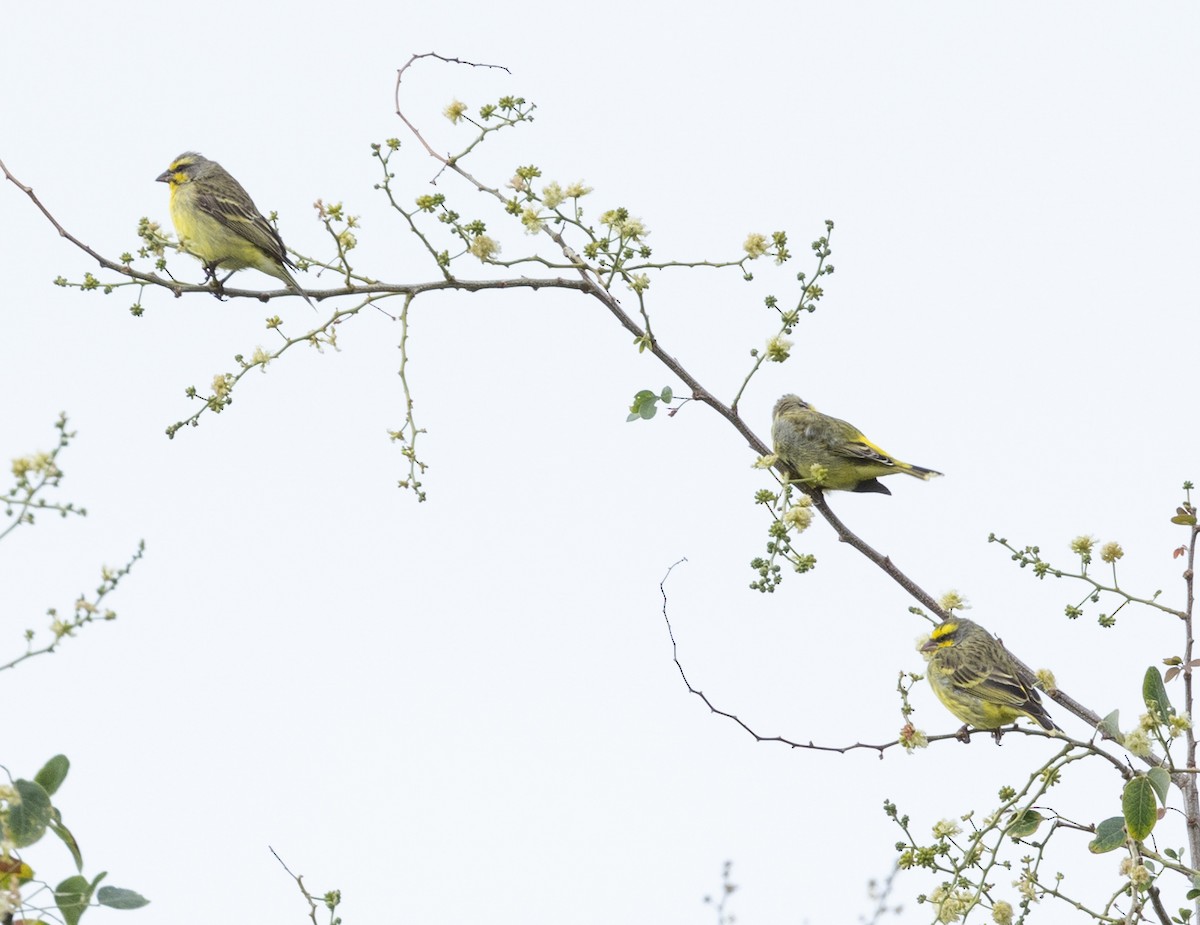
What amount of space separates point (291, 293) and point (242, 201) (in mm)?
4319

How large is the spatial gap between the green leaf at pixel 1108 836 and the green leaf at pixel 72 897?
249 centimetres

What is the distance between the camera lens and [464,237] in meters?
4.34

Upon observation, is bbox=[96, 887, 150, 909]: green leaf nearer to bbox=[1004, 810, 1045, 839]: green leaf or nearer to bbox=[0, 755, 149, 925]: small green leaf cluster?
bbox=[0, 755, 149, 925]: small green leaf cluster

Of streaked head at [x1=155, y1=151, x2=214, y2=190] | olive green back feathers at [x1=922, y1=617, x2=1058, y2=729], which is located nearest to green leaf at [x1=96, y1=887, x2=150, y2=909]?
olive green back feathers at [x1=922, y1=617, x2=1058, y2=729]

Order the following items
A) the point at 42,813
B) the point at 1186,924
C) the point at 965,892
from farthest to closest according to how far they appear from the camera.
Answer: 1. the point at 1186,924
2. the point at 965,892
3. the point at 42,813

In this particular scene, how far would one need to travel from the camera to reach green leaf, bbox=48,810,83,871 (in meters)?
2.61

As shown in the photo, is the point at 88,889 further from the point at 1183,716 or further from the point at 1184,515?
the point at 1184,515

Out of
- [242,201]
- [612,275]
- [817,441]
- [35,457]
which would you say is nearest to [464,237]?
[612,275]

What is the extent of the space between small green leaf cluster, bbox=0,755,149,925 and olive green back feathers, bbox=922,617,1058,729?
4.81 meters

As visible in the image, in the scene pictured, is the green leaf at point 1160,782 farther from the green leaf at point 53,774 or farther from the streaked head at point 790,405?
the streaked head at point 790,405

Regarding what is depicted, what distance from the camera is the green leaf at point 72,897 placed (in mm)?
2592

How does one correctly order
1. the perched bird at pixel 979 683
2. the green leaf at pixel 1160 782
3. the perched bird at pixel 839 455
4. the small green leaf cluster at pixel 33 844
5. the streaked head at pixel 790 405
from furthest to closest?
the streaked head at pixel 790 405, the perched bird at pixel 839 455, the perched bird at pixel 979 683, the green leaf at pixel 1160 782, the small green leaf cluster at pixel 33 844

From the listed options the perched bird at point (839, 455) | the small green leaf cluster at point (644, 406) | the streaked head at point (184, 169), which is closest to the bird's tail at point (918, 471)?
the perched bird at point (839, 455)

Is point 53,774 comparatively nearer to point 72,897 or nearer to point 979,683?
point 72,897
